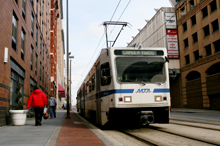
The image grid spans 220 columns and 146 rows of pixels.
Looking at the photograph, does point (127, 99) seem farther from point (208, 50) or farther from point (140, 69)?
point (208, 50)

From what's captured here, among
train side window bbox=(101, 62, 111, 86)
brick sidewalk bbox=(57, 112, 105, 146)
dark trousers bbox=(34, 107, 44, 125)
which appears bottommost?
A: brick sidewalk bbox=(57, 112, 105, 146)

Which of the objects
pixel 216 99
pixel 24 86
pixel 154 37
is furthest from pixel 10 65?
pixel 154 37

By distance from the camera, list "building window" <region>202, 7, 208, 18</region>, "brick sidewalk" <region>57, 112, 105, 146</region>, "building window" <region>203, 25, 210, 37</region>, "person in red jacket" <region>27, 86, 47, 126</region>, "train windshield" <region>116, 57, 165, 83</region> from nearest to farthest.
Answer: "brick sidewalk" <region>57, 112, 105, 146</region>
"train windshield" <region>116, 57, 165, 83</region>
"person in red jacket" <region>27, 86, 47, 126</region>
"building window" <region>203, 25, 210, 37</region>
"building window" <region>202, 7, 208, 18</region>

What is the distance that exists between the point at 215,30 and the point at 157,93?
21.4 metres

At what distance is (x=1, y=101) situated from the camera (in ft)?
35.7

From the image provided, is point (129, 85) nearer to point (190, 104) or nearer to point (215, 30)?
point (215, 30)

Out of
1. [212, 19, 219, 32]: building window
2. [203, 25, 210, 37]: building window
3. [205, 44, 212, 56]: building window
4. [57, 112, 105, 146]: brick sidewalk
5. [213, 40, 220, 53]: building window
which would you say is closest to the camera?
[57, 112, 105, 146]: brick sidewalk

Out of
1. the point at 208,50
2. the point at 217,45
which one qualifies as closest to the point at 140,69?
the point at 217,45

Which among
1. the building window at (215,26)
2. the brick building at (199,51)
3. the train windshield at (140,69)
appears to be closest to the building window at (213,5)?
the brick building at (199,51)

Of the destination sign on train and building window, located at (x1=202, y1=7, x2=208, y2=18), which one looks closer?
the destination sign on train

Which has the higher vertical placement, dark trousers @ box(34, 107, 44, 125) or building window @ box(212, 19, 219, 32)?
building window @ box(212, 19, 219, 32)

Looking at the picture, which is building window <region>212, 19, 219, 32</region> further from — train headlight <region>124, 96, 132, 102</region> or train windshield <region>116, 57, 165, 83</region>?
train headlight <region>124, 96, 132, 102</region>

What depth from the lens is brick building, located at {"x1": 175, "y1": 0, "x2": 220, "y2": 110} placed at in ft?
89.2

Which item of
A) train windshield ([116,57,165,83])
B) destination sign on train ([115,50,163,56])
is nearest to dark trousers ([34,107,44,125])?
train windshield ([116,57,165,83])
